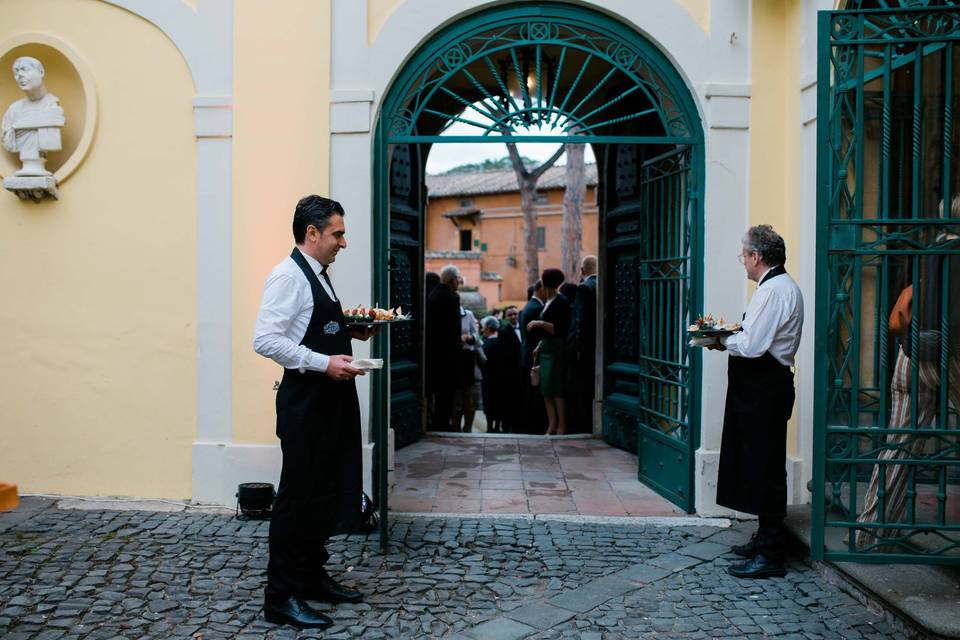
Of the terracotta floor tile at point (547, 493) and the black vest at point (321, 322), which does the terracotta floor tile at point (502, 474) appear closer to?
the terracotta floor tile at point (547, 493)

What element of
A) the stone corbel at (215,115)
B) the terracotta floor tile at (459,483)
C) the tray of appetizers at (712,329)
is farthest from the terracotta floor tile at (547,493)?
the stone corbel at (215,115)

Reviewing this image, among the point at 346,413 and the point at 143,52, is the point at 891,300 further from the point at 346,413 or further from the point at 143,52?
the point at 143,52

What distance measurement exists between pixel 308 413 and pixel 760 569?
2578mm

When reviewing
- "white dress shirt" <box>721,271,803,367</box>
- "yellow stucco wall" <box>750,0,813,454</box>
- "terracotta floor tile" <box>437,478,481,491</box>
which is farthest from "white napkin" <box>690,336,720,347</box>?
"terracotta floor tile" <box>437,478,481,491</box>

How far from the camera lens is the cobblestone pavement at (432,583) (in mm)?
4113

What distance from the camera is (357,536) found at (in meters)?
5.54

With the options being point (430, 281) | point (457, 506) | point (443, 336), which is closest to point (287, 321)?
point (457, 506)

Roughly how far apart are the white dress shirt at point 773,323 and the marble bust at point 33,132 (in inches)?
185

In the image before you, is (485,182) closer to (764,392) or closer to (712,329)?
(712,329)

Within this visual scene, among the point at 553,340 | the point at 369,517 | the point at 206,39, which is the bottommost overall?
the point at 369,517

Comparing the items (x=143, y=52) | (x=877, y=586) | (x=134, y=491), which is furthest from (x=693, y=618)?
(x=143, y=52)

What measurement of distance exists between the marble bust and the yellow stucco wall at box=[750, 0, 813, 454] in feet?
15.6

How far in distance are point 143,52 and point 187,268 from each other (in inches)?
60.2

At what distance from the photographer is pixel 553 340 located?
880cm
